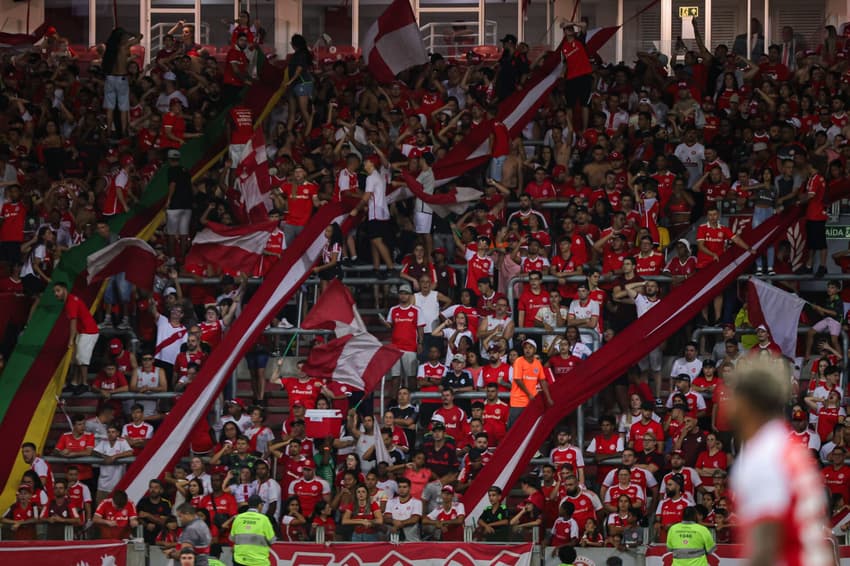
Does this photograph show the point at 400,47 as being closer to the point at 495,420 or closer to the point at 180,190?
the point at 180,190

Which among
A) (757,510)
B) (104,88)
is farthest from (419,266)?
(757,510)

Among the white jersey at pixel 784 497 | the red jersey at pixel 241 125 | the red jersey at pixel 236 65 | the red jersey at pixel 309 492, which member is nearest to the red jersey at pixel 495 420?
the red jersey at pixel 309 492

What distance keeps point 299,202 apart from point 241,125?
7.11ft

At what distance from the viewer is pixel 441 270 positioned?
1948 cm

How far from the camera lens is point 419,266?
19500 millimetres

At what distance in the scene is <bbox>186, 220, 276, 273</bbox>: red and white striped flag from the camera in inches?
793

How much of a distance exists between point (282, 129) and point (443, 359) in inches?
215

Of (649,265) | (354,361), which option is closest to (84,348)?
(354,361)

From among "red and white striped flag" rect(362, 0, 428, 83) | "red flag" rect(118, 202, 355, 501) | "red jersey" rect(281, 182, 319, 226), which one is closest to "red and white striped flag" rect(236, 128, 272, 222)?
"red jersey" rect(281, 182, 319, 226)

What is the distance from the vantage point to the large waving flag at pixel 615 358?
17234mm

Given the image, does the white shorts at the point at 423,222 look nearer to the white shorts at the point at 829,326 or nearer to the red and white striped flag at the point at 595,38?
the red and white striped flag at the point at 595,38

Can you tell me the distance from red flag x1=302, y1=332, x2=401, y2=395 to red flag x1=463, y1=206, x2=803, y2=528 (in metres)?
1.83

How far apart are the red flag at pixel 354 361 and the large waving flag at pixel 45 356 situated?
323cm

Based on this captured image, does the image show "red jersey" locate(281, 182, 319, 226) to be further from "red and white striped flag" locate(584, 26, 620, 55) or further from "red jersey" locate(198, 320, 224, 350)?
"red and white striped flag" locate(584, 26, 620, 55)
